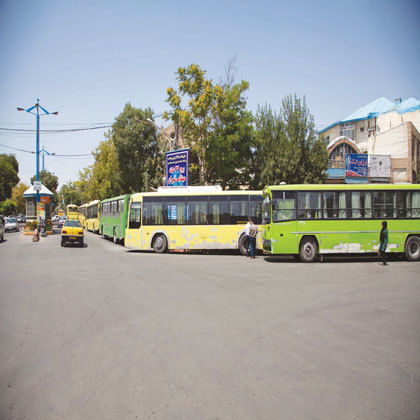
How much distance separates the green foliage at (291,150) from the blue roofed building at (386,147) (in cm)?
719

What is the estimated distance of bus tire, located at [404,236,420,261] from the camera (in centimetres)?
1744

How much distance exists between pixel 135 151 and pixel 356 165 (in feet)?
78.9

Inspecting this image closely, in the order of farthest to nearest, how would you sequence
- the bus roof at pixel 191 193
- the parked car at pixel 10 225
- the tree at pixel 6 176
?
the tree at pixel 6 176 < the parked car at pixel 10 225 < the bus roof at pixel 191 193

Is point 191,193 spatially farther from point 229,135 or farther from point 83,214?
point 83,214

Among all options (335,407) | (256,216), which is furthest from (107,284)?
(256,216)

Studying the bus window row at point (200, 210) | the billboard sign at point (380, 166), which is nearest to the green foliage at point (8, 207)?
the billboard sign at point (380, 166)

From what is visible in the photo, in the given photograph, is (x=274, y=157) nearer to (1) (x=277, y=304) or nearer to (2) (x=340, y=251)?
(2) (x=340, y=251)

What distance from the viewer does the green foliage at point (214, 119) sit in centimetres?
2825

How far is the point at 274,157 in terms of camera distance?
30.6m

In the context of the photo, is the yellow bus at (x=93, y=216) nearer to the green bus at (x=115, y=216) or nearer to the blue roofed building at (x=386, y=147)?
the green bus at (x=115, y=216)

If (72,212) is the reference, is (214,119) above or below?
above

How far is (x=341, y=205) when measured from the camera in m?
17.3

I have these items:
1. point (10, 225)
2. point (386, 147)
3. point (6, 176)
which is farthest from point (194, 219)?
point (6, 176)

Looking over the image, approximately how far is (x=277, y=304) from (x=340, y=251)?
378 inches
